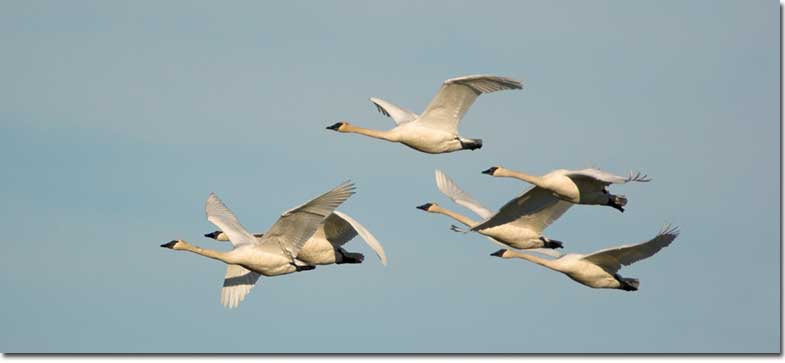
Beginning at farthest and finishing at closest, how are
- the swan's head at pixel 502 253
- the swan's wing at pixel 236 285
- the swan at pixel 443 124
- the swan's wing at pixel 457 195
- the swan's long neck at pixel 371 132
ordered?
the swan's wing at pixel 457 195 → the swan's wing at pixel 236 285 → the swan's head at pixel 502 253 → the swan's long neck at pixel 371 132 → the swan at pixel 443 124

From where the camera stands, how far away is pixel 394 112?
42.7 meters

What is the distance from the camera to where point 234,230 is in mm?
39906

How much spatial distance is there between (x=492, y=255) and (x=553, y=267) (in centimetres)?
193

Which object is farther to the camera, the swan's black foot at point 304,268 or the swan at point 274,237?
the swan's black foot at point 304,268

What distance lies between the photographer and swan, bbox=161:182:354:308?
1459 inches

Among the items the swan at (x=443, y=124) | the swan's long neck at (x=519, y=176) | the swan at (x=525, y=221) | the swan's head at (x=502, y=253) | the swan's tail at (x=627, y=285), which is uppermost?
the swan at (x=443, y=124)

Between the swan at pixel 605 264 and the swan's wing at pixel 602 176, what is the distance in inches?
55.5

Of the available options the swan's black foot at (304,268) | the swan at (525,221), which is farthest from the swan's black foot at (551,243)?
the swan's black foot at (304,268)

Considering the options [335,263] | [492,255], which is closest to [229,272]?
[335,263]

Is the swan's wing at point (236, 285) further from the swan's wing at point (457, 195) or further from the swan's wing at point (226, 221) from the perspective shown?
the swan's wing at point (457, 195)

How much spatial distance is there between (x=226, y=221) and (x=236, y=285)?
246 centimetres

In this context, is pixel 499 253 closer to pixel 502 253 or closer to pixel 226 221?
pixel 502 253

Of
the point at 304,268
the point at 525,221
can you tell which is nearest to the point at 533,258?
the point at 525,221

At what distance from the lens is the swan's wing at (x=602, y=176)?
1465 inches
